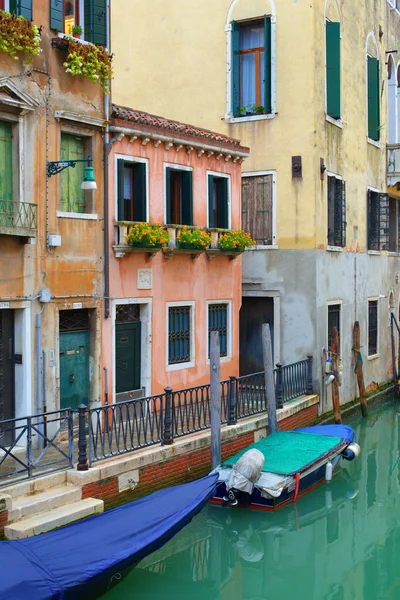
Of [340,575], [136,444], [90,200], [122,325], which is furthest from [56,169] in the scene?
[340,575]

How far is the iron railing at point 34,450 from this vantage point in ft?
29.2

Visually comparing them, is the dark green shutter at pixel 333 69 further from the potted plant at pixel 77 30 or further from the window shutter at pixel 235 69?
the potted plant at pixel 77 30

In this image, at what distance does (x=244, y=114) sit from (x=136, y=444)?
8.18 meters

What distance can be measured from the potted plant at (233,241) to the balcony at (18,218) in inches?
172

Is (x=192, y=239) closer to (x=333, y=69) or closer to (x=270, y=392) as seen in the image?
(x=270, y=392)

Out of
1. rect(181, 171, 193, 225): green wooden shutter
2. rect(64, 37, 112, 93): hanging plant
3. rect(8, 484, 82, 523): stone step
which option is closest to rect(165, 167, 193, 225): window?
rect(181, 171, 193, 225): green wooden shutter

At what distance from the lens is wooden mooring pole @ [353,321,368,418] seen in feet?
57.9

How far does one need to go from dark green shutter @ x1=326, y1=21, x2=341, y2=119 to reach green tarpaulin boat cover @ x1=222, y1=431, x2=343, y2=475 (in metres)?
7.13

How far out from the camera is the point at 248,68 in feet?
54.0

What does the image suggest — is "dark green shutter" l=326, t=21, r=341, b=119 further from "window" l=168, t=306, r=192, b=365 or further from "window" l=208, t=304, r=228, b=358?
"window" l=168, t=306, r=192, b=365

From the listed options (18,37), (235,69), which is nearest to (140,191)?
(18,37)

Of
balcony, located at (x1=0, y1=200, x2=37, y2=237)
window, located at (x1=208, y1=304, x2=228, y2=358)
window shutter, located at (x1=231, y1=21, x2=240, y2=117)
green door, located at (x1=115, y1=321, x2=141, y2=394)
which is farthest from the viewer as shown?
window shutter, located at (x1=231, y1=21, x2=240, y2=117)

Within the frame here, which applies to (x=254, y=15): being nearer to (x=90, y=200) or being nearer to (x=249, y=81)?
(x=249, y=81)

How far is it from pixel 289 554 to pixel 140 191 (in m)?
5.75
